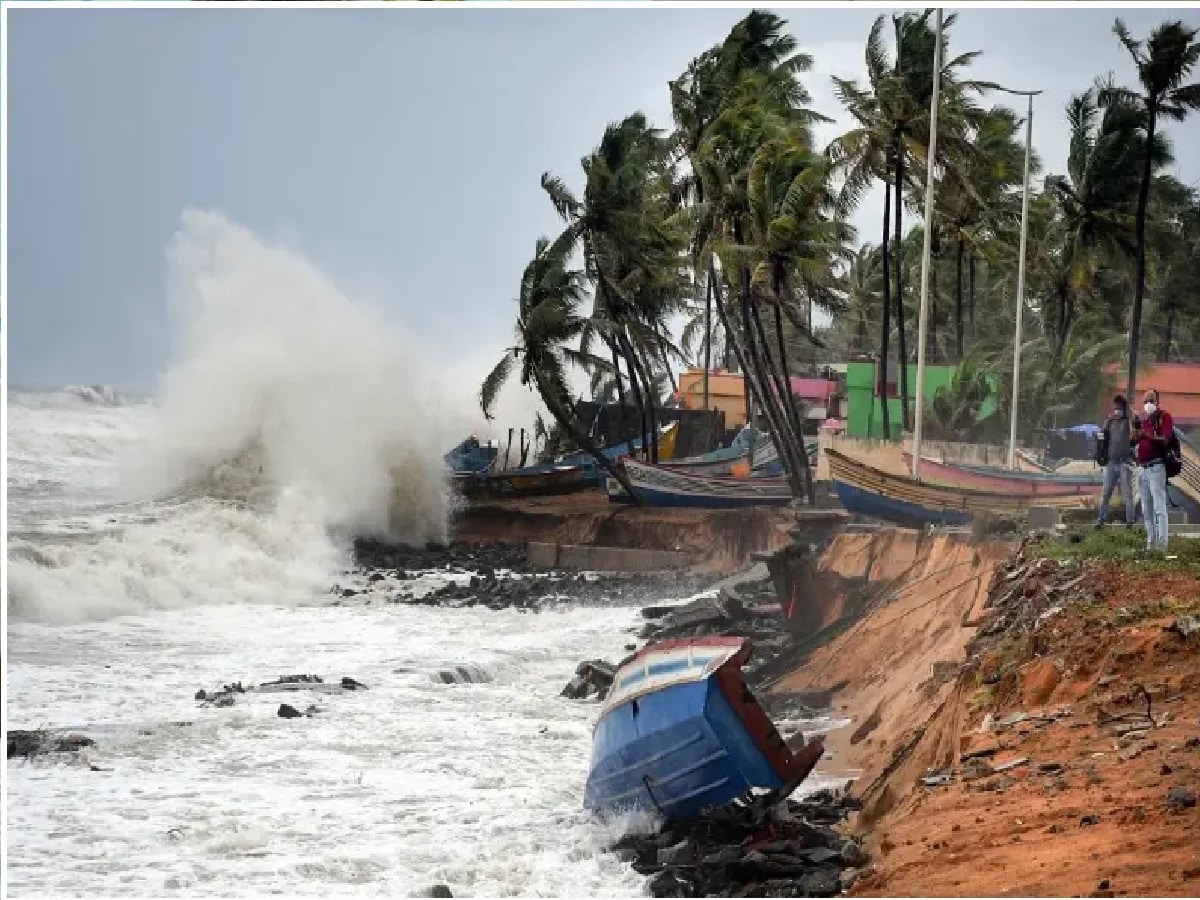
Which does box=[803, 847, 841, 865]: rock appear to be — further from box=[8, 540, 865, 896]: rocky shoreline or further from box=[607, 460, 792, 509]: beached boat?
box=[607, 460, 792, 509]: beached boat

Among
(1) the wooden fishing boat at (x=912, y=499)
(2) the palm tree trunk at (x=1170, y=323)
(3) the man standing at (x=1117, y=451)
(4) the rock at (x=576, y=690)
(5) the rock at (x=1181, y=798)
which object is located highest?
(2) the palm tree trunk at (x=1170, y=323)

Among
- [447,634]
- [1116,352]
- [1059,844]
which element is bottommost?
[447,634]

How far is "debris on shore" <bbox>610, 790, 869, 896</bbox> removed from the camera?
9.36 metres

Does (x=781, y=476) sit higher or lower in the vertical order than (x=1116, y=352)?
lower

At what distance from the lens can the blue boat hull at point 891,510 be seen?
77.4 ft

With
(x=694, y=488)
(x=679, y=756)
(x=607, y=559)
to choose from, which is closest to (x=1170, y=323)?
(x=694, y=488)

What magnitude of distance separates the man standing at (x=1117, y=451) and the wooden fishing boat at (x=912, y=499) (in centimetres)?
723

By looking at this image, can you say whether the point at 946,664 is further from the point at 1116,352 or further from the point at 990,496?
the point at 1116,352

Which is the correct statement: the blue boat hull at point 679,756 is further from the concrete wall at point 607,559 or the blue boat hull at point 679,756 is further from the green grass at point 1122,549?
the concrete wall at point 607,559

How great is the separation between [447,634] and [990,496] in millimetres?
7867

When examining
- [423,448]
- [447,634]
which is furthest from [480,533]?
[447,634]

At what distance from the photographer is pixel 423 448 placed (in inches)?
1630

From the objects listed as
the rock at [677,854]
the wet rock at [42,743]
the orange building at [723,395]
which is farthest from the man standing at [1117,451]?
the orange building at [723,395]

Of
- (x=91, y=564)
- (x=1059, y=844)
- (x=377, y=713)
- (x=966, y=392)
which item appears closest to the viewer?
(x=1059, y=844)
